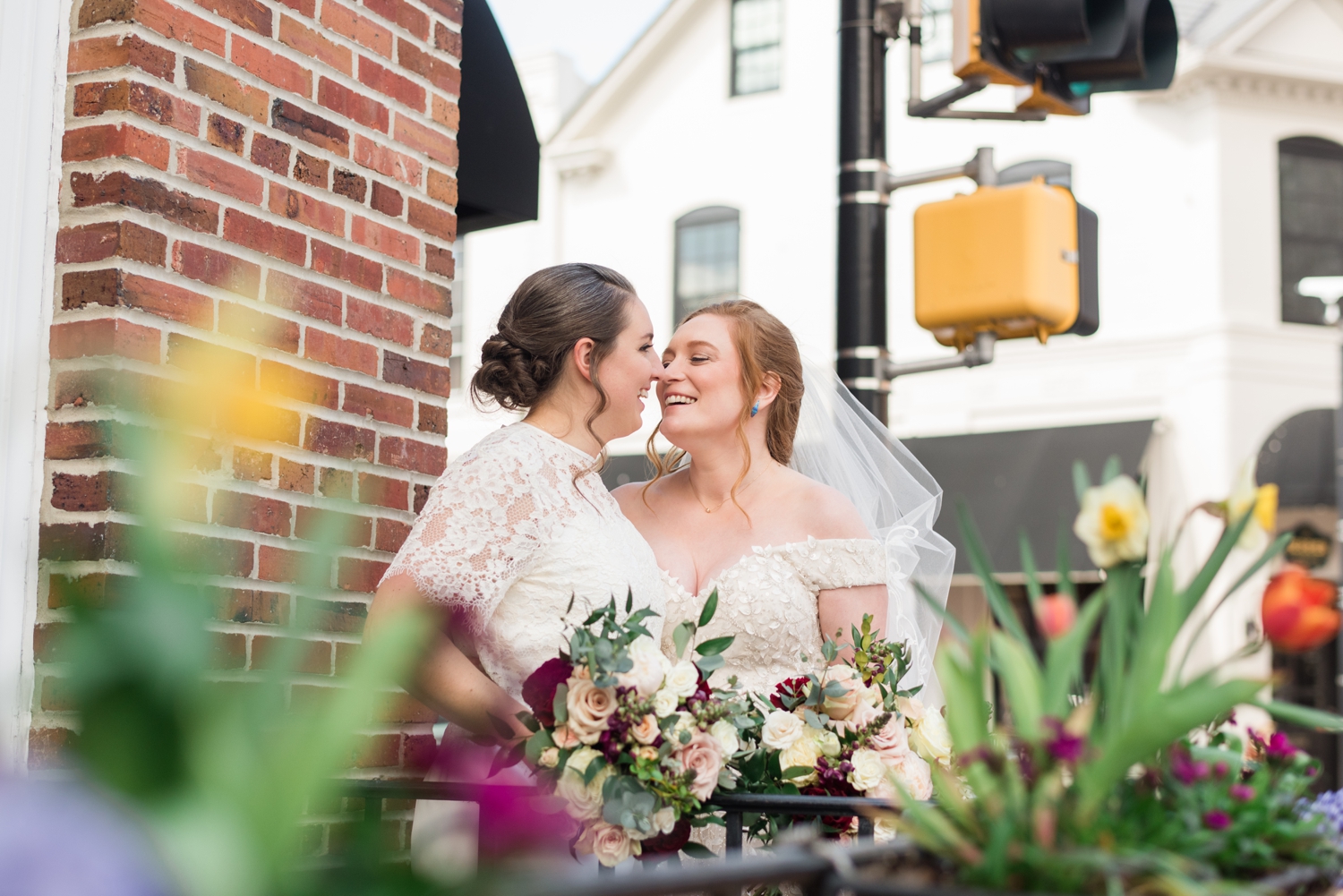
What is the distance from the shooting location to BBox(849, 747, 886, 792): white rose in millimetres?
2695

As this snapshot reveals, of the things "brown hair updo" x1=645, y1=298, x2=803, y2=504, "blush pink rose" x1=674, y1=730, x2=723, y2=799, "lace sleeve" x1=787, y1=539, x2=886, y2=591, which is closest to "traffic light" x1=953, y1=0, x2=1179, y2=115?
"brown hair updo" x1=645, y1=298, x2=803, y2=504

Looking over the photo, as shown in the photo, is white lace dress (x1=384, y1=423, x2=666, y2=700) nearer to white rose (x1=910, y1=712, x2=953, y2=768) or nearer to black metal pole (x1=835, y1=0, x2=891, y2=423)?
white rose (x1=910, y1=712, x2=953, y2=768)

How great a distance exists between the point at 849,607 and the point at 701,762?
167 cm

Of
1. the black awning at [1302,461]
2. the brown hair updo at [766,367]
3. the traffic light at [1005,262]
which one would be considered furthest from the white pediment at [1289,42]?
the brown hair updo at [766,367]

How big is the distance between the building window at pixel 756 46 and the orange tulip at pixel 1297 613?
1607cm

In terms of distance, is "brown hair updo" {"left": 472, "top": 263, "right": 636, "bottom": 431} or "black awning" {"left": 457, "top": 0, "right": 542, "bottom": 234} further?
"black awning" {"left": 457, "top": 0, "right": 542, "bottom": 234}

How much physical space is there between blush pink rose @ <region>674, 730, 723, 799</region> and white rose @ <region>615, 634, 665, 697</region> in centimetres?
12

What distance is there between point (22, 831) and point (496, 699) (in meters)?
2.03

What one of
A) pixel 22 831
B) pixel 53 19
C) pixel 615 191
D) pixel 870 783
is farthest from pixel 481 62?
pixel 615 191

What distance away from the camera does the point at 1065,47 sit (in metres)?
4.46

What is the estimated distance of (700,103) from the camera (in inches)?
673

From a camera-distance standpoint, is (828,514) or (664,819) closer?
(664,819)

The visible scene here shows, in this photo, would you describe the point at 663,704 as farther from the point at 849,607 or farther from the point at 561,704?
the point at 849,607

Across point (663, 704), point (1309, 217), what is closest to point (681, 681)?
point (663, 704)
